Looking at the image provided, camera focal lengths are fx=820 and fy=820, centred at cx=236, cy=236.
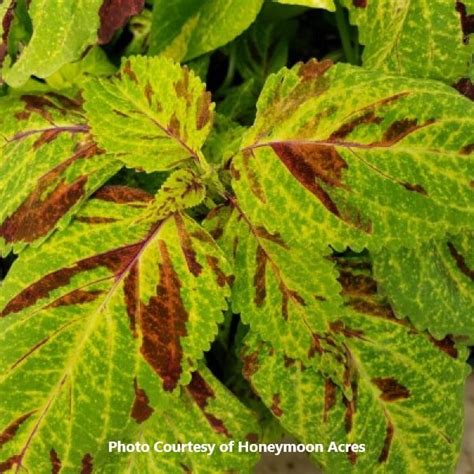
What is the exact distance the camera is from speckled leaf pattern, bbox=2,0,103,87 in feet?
1.95

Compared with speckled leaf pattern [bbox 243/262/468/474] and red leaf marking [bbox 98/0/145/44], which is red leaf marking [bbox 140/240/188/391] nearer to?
speckled leaf pattern [bbox 243/262/468/474]

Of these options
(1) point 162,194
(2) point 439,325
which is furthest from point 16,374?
(2) point 439,325

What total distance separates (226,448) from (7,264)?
0.31m

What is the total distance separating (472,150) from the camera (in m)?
0.54

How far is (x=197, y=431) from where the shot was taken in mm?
627

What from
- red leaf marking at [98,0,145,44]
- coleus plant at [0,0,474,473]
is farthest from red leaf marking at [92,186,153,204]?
red leaf marking at [98,0,145,44]

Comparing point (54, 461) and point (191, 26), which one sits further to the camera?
point (191, 26)

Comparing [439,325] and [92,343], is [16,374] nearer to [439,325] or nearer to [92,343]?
[92,343]

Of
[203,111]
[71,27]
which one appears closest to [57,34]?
[71,27]

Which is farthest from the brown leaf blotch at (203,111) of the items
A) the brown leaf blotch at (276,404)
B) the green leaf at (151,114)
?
the brown leaf blotch at (276,404)

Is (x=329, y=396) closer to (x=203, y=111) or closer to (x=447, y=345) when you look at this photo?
(x=447, y=345)

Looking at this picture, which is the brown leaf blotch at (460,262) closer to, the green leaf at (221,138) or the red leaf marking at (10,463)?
the green leaf at (221,138)

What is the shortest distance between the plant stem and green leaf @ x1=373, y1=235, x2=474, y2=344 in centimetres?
21

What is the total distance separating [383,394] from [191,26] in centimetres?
34
